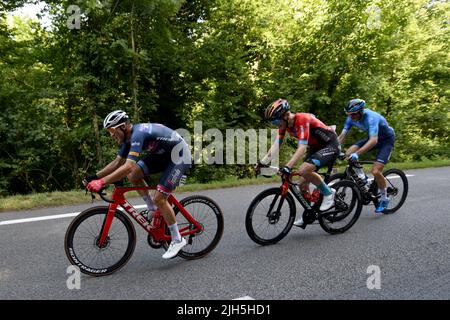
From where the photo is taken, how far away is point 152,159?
4.47 meters

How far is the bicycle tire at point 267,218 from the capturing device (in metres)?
4.80

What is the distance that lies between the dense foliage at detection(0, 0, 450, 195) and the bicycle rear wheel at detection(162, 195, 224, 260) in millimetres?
Answer: 7952

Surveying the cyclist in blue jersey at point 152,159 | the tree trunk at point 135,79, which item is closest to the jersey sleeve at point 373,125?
the cyclist in blue jersey at point 152,159

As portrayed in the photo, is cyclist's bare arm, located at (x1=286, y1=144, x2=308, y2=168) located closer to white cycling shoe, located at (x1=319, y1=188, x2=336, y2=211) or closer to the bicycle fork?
white cycling shoe, located at (x1=319, y1=188, x2=336, y2=211)

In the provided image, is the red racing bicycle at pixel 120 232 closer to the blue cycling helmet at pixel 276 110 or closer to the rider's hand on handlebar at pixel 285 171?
the rider's hand on handlebar at pixel 285 171

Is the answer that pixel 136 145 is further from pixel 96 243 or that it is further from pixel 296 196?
pixel 296 196

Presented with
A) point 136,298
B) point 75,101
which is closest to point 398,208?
point 136,298

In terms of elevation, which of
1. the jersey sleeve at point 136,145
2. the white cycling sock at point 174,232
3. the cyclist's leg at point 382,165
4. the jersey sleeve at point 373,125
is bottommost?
the white cycling sock at point 174,232

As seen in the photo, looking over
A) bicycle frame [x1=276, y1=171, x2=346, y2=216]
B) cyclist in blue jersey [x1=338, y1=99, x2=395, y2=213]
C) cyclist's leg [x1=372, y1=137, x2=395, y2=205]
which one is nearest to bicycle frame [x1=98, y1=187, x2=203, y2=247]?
bicycle frame [x1=276, y1=171, x2=346, y2=216]

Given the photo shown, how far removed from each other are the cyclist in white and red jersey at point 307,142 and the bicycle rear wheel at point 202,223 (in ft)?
3.49

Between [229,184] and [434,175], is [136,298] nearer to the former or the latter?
[229,184]

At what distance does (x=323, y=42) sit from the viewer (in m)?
17.0

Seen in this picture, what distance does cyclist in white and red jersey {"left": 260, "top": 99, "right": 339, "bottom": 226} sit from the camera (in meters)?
4.86

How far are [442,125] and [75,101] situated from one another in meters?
19.9
